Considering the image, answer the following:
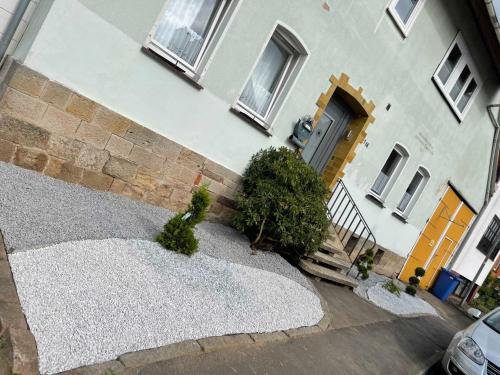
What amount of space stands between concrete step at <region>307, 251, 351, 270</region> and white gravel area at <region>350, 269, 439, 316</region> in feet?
1.92

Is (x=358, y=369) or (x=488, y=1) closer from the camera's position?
(x=358, y=369)

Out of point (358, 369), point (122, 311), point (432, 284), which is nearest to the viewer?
point (122, 311)

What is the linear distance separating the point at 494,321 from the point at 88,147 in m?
6.25

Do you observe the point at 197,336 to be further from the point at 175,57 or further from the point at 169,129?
the point at 175,57

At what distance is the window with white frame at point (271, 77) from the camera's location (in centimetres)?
659

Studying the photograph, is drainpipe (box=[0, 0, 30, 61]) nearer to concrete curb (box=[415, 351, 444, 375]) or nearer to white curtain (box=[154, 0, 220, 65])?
white curtain (box=[154, 0, 220, 65])

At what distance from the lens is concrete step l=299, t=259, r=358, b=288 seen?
680cm

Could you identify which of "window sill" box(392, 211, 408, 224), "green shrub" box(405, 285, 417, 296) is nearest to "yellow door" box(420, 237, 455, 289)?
"window sill" box(392, 211, 408, 224)

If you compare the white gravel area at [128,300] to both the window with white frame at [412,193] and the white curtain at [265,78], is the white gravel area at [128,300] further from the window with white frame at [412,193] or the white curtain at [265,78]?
the window with white frame at [412,193]

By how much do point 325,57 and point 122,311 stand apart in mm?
5643

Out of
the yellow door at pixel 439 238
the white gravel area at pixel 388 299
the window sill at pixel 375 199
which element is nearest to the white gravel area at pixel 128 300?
the white gravel area at pixel 388 299

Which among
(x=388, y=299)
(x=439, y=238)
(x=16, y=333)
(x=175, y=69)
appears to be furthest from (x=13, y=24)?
(x=439, y=238)

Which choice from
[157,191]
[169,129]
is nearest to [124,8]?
[169,129]

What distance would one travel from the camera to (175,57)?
215 inches
